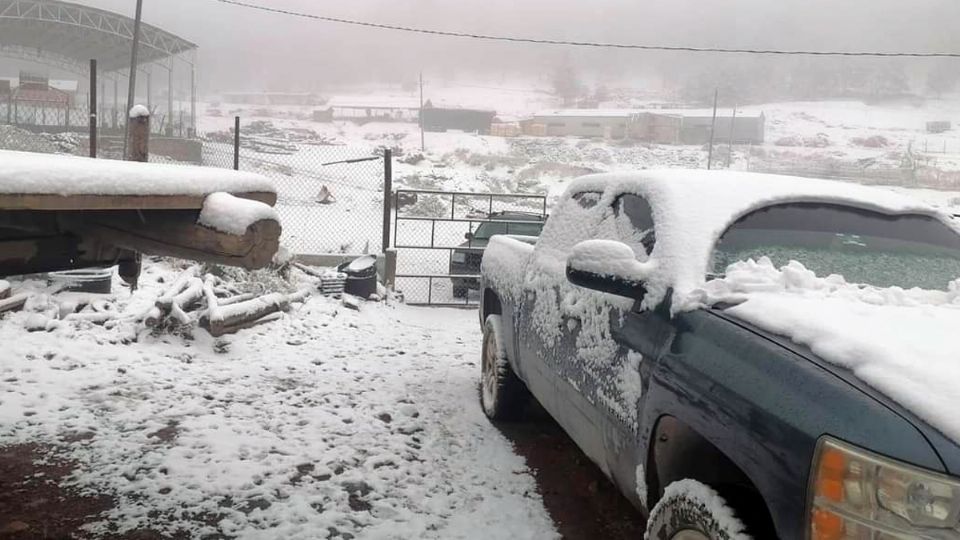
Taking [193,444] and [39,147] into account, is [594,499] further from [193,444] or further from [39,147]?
[39,147]

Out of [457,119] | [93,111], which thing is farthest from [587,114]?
[93,111]

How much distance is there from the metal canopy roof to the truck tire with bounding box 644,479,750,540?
1369 inches

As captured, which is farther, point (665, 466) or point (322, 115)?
point (322, 115)

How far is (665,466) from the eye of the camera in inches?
90.7

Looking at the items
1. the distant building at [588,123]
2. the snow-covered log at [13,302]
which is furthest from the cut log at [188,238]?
the distant building at [588,123]

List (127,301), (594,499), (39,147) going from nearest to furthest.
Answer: (594,499), (127,301), (39,147)

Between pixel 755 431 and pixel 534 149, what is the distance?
4919 cm

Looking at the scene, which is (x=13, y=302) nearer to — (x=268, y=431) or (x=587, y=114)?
(x=268, y=431)

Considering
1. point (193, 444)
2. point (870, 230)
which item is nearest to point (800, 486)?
point (870, 230)

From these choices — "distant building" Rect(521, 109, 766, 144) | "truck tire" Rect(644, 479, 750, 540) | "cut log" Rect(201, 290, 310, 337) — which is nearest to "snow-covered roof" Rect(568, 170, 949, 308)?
"truck tire" Rect(644, 479, 750, 540)

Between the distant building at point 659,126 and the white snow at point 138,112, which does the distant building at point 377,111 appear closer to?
the distant building at point 659,126

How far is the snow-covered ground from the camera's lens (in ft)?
11.1

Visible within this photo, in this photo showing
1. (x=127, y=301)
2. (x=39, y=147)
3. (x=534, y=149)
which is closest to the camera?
(x=127, y=301)

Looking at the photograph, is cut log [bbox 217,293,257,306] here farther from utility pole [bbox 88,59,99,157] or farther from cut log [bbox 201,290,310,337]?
utility pole [bbox 88,59,99,157]
